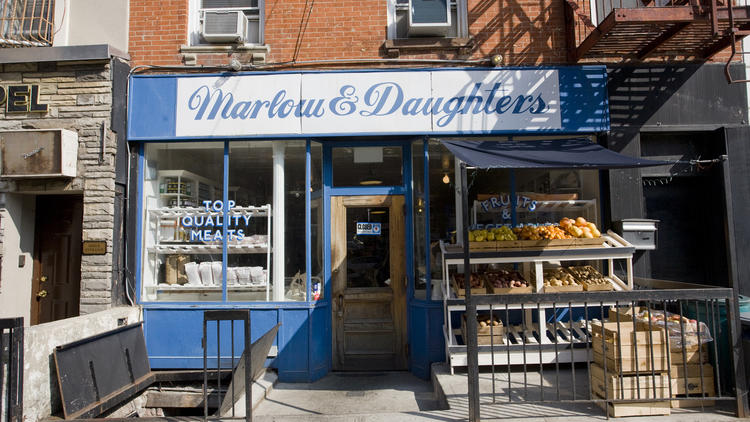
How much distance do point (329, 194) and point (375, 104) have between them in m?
1.44

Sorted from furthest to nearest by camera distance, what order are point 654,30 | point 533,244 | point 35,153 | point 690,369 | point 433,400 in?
point 35,153 < point 654,30 < point 533,244 < point 433,400 < point 690,369

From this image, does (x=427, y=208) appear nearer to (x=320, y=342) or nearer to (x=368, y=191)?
(x=368, y=191)

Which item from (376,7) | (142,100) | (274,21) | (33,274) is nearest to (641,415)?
(376,7)

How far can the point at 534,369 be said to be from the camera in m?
5.72

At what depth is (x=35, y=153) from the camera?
19.8 ft

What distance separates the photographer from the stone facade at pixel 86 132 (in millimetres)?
6141

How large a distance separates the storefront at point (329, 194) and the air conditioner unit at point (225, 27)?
2.27ft

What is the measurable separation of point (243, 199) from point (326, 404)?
3062mm

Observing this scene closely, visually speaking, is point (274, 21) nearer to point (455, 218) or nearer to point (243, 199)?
point (243, 199)

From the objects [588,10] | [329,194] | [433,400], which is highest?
[588,10]

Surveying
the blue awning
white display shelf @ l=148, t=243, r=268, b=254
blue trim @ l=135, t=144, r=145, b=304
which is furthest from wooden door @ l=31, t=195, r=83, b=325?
the blue awning

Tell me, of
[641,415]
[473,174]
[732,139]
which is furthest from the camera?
[473,174]

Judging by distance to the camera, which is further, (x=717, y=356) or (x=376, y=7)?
(x=376, y=7)

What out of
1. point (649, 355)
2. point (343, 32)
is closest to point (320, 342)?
point (649, 355)
